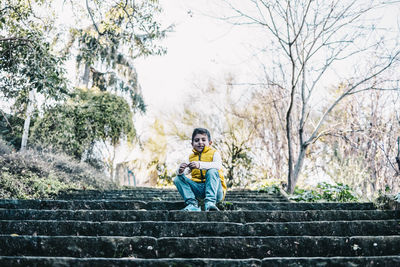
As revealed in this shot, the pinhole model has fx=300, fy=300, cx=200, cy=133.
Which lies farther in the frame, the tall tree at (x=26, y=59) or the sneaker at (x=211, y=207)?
the tall tree at (x=26, y=59)

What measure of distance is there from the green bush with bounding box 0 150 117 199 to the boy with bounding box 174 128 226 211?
7.79 feet

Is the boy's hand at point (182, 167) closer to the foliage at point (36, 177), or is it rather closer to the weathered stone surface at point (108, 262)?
the weathered stone surface at point (108, 262)

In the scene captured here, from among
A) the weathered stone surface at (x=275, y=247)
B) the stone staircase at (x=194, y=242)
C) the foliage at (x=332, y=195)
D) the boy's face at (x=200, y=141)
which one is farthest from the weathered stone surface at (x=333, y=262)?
the foliage at (x=332, y=195)

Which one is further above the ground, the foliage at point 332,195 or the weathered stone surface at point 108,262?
the foliage at point 332,195

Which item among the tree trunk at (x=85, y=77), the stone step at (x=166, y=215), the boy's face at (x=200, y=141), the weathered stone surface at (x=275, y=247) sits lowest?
the weathered stone surface at (x=275, y=247)

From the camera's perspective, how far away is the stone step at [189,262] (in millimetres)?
1582

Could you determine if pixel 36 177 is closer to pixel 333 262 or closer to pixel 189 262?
pixel 189 262

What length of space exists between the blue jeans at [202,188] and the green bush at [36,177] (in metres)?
2.33

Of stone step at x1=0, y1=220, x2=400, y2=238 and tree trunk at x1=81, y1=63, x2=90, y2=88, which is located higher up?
tree trunk at x1=81, y1=63, x2=90, y2=88

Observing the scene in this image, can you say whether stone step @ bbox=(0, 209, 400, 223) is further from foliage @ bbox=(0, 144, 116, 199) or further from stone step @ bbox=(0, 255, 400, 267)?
foliage @ bbox=(0, 144, 116, 199)

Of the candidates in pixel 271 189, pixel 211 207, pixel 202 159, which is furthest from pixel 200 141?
pixel 271 189

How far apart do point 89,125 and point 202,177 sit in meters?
7.49

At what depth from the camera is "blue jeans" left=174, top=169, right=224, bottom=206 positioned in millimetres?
3387

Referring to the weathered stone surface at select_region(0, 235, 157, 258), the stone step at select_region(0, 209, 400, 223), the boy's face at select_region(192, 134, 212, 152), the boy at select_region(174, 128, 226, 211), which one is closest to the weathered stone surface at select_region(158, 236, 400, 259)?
the weathered stone surface at select_region(0, 235, 157, 258)
